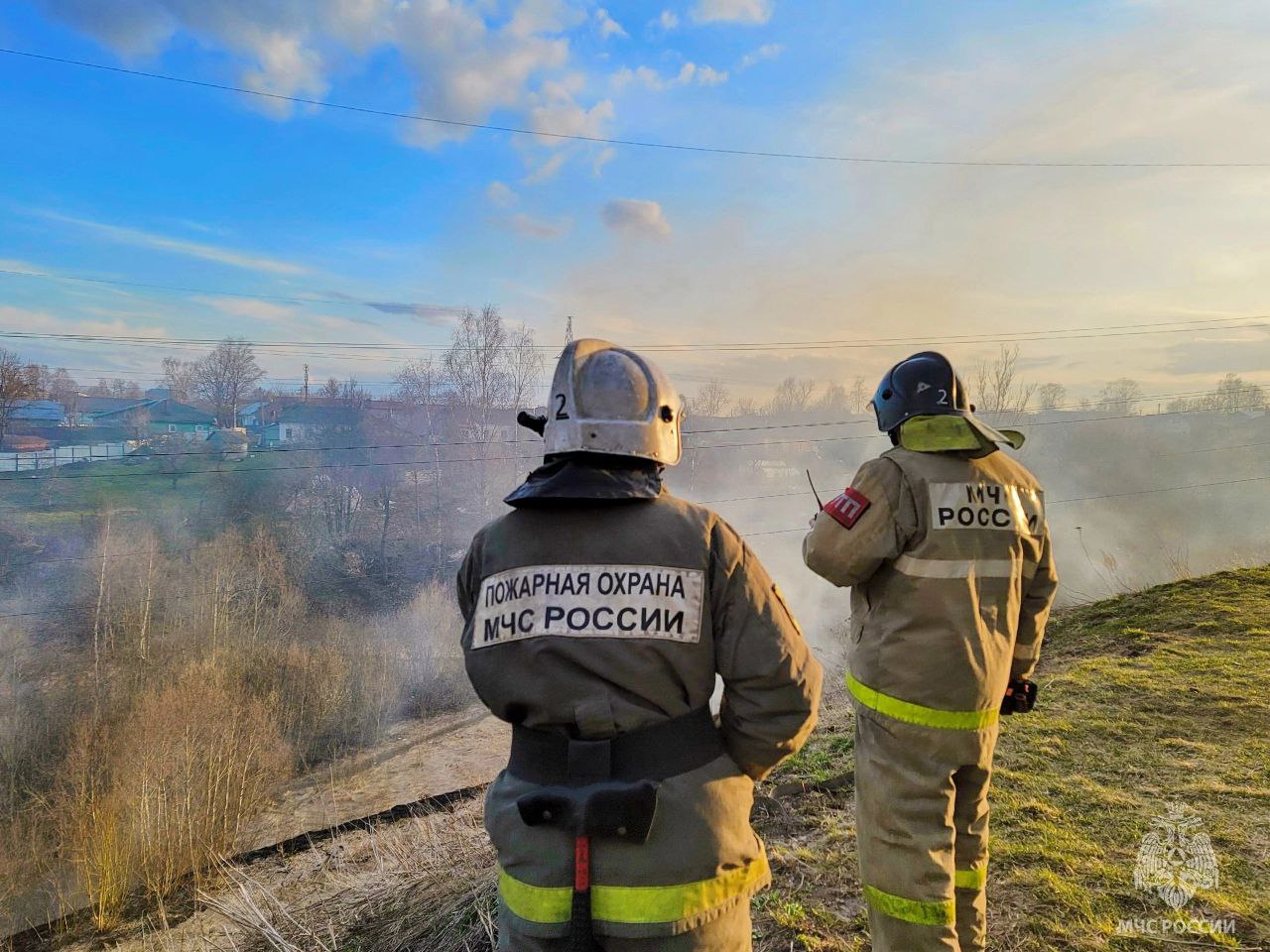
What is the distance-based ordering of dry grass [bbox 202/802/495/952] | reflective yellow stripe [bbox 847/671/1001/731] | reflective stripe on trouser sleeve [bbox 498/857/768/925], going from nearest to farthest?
reflective stripe on trouser sleeve [bbox 498/857/768/925]
reflective yellow stripe [bbox 847/671/1001/731]
dry grass [bbox 202/802/495/952]

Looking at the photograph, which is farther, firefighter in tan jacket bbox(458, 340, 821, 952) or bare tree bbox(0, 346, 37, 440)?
bare tree bbox(0, 346, 37, 440)

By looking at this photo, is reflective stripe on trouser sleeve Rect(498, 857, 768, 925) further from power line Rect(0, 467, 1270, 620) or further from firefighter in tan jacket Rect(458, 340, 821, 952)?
power line Rect(0, 467, 1270, 620)

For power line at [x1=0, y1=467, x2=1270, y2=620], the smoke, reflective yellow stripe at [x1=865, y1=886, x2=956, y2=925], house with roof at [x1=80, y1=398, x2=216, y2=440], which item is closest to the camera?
reflective yellow stripe at [x1=865, y1=886, x2=956, y2=925]

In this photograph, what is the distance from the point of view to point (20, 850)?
16.0 m

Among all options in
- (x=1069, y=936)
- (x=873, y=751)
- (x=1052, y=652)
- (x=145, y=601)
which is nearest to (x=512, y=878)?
(x=873, y=751)

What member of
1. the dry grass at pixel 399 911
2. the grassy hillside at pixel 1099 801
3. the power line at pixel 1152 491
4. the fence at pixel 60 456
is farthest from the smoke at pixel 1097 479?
the dry grass at pixel 399 911

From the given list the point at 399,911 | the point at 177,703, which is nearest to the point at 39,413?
the point at 177,703

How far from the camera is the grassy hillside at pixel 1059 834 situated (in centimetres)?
306

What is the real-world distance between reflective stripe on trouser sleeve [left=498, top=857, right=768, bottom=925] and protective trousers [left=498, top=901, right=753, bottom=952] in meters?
0.05

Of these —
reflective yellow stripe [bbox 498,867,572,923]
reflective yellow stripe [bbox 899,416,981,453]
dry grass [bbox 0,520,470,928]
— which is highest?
reflective yellow stripe [bbox 899,416,981,453]

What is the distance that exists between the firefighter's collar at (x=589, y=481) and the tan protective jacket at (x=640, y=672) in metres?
0.05

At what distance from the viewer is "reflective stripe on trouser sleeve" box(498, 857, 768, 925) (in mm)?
1566

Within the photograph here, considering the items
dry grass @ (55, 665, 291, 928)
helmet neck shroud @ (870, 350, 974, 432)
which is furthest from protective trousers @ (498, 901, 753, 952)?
dry grass @ (55, 665, 291, 928)

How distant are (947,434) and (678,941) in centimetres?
203
